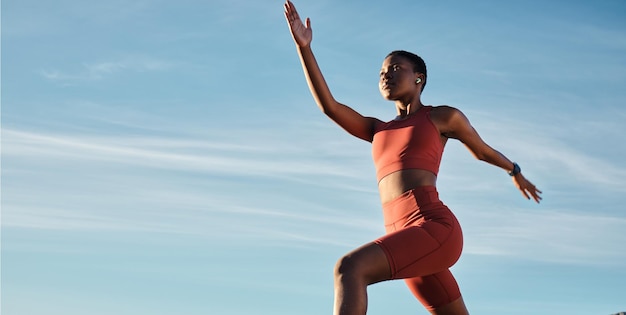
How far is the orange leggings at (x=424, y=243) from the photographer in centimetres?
712

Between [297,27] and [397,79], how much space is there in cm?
98

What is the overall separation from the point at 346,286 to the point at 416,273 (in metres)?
0.83

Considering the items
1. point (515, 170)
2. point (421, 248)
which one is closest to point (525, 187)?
point (515, 170)

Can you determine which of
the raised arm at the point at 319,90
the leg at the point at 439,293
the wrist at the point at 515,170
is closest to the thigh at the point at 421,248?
the leg at the point at 439,293

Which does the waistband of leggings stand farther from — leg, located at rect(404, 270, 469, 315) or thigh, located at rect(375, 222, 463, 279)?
leg, located at rect(404, 270, 469, 315)

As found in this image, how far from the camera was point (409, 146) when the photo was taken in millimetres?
7762

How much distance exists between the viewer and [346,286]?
6.70 m

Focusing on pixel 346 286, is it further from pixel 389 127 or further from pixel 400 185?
pixel 389 127

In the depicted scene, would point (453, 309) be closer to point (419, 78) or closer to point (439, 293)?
point (439, 293)

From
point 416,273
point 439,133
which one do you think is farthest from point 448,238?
point 439,133

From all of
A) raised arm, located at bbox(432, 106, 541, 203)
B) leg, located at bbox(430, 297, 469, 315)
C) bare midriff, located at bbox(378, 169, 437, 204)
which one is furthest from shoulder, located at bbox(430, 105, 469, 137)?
leg, located at bbox(430, 297, 469, 315)

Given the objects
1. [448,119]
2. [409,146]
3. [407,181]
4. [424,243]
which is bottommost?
[424,243]

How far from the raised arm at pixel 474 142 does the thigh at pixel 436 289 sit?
3.72ft

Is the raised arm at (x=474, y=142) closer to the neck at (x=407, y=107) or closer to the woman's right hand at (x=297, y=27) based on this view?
the neck at (x=407, y=107)
